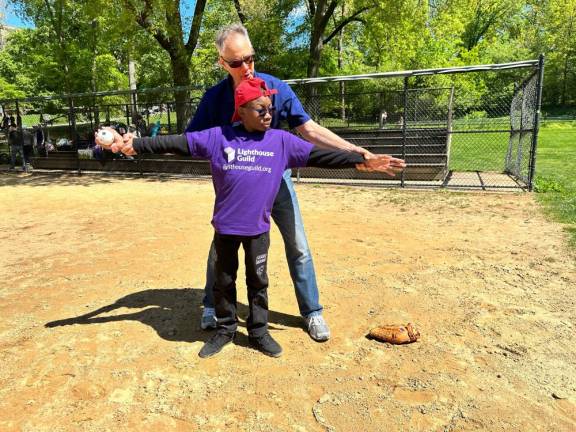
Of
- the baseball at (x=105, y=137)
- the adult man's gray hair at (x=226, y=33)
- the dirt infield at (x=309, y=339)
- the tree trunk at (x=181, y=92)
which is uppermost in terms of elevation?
the tree trunk at (x=181, y=92)

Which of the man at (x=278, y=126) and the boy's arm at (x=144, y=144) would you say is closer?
the boy's arm at (x=144, y=144)

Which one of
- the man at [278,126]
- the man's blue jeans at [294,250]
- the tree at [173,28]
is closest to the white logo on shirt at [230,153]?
the man at [278,126]

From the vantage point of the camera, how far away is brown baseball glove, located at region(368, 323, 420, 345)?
10.7 feet

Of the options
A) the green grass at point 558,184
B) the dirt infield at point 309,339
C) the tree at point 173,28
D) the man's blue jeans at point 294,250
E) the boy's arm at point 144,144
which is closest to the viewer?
the dirt infield at point 309,339

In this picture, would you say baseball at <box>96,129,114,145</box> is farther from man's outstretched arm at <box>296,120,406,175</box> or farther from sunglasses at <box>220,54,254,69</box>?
man's outstretched arm at <box>296,120,406,175</box>

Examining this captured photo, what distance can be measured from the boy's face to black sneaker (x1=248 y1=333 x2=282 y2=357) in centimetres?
141

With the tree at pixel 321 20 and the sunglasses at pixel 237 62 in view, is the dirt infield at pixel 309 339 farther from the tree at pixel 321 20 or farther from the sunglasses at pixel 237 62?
the tree at pixel 321 20

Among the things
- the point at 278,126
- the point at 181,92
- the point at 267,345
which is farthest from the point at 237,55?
the point at 181,92

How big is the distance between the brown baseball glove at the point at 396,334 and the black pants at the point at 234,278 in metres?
0.82

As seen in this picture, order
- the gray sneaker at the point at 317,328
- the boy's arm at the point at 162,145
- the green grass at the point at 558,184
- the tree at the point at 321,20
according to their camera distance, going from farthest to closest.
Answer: the tree at the point at 321,20
the green grass at the point at 558,184
the gray sneaker at the point at 317,328
the boy's arm at the point at 162,145

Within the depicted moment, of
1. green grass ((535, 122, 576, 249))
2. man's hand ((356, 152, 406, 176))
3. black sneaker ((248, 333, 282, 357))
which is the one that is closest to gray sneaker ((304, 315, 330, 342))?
black sneaker ((248, 333, 282, 357))

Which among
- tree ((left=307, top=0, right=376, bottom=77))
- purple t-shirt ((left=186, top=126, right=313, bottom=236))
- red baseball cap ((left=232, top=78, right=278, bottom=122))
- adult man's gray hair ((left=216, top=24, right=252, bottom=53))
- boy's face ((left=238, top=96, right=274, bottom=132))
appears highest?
tree ((left=307, top=0, right=376, bottom=77))

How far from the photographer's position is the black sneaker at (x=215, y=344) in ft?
10.3

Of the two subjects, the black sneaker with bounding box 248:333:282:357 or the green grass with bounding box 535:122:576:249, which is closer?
the black sneaker with bounding box 248:333:282:357
